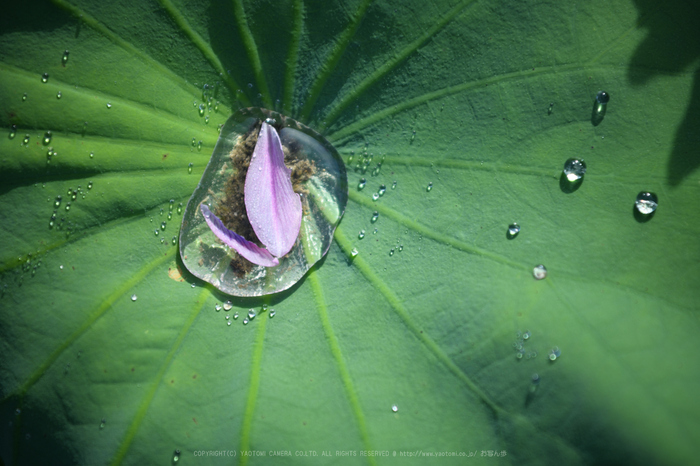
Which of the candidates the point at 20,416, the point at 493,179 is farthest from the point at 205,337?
the point at 493,179

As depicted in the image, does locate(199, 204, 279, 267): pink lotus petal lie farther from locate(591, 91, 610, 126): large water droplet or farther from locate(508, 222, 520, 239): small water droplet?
locate(591, 91, 610, 126): large water droplet

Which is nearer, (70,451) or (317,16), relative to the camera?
(317,16)

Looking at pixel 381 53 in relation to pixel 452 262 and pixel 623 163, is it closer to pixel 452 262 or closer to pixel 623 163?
pixel 452 262

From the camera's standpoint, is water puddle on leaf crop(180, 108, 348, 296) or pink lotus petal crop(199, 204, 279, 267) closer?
pink lotus petal crop(199, 204, 279, 267)

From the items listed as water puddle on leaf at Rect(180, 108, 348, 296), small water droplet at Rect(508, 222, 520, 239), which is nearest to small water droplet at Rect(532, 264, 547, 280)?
small water droplet at Rect(508, 222, 520, 239)

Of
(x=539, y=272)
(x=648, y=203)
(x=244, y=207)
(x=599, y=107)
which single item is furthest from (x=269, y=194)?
(x=648, y=203)

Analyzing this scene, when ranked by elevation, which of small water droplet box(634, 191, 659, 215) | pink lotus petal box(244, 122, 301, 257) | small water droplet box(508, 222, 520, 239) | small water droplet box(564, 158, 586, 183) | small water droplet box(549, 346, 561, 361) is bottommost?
pink lotus petal box(244, 122, 301, 257)

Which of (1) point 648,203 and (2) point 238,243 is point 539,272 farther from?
(2) point 238,243
